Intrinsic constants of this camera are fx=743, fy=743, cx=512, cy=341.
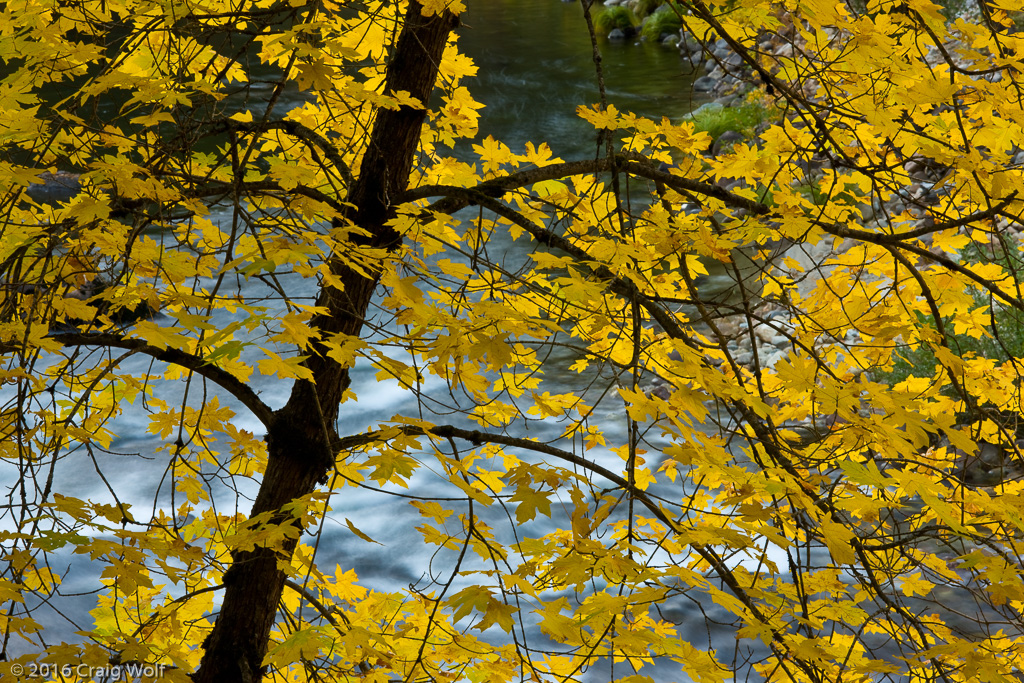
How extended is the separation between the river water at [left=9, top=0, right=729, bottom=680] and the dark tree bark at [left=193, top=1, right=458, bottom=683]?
364mm

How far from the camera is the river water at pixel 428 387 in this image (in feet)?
16.6

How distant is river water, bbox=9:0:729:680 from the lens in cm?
506

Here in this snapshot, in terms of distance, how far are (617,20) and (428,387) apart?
40.8 ft

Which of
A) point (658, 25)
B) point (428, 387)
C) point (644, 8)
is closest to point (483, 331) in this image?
point (428, 387)

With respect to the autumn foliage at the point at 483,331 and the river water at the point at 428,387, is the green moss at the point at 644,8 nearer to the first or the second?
the river water at the point at 428,387

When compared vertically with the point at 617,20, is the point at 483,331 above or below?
below

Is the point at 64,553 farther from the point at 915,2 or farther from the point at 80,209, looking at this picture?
the point at 915,2

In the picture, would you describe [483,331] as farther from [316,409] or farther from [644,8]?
[644,8]

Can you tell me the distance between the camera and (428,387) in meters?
6.62

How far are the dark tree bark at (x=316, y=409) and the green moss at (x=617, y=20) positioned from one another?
49.7 ft

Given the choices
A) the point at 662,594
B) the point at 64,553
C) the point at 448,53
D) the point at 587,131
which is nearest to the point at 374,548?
the point at 64,553

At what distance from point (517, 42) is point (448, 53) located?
12206 millimetres

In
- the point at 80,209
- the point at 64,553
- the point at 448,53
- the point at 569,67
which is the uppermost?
the point at 569,67

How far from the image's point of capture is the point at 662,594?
4.02 feet
